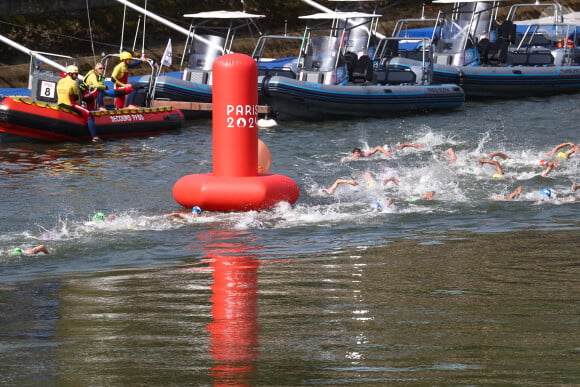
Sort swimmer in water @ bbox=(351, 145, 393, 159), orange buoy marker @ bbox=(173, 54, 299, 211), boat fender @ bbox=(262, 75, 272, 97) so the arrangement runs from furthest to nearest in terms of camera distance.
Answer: boat fender @ bbox=(262, 75, 272, 97)
swimmer in water @ bbox=(351, 145, 393, 159)
orange buoy marker @ bbox=(173, 54, 299, 211)

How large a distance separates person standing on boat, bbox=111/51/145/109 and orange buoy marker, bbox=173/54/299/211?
8959 millimetres

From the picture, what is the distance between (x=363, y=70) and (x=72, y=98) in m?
7.02

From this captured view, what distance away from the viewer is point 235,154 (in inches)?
508

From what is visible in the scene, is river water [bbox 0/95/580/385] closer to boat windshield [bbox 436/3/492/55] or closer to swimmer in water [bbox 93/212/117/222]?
swimmer in water [bbox 93/212/117/222]

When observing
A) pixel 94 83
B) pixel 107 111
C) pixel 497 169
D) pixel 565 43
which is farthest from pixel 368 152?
pixel 565 43

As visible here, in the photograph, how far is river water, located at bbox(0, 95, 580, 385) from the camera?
6.39 meters

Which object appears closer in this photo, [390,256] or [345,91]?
[390,256]

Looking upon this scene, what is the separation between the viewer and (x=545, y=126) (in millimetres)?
22547

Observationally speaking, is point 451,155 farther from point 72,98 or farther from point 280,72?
point 280,72

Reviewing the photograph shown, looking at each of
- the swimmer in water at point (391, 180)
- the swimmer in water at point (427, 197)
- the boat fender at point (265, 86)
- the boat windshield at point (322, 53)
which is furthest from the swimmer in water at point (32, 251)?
the boat windshield at point (322, 53)

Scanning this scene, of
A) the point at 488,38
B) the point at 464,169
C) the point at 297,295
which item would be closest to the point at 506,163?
the point at 464,169

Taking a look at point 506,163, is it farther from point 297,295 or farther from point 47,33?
point 47,33

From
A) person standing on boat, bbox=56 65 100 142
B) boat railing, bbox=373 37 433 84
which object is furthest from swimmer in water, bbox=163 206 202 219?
boat railing, bbox=373 37 433 84

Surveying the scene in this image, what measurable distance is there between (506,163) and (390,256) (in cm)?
777
